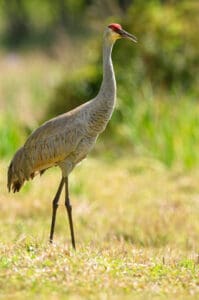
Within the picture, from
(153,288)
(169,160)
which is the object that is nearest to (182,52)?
(169,160)

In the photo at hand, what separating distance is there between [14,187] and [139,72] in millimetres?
8223

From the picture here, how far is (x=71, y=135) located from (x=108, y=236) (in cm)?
217

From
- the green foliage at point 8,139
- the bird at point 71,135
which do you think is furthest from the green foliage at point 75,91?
the bird at point 71,135

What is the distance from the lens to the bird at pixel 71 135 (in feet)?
25.6

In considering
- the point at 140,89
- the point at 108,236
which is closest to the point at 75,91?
the point at 140,89

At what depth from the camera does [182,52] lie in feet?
54.9

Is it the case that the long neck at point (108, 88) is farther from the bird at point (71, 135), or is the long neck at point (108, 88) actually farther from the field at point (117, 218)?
the field at point (117, 218)

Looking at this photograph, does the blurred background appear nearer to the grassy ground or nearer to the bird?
the grassy ground

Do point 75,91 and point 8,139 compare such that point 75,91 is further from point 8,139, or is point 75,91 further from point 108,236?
point 108,236

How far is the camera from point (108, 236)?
9.71m

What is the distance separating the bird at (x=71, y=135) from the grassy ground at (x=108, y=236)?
0.67 m

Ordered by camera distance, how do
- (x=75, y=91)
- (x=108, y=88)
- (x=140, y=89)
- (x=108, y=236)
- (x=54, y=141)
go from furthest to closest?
(x=75, y=91), (x=140, y=89), (x=108, y=236), (x=54, y=141), (x=108, y=88)

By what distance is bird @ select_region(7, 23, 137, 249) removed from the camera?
7793mm

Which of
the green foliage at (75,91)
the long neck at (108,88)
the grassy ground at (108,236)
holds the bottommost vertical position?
the grassy ground at (108,236)
